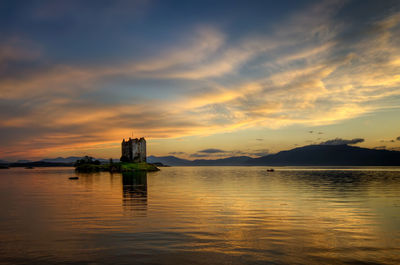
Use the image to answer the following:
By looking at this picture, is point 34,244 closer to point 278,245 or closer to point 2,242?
point 2,242

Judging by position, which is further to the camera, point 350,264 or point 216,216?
point 216,216

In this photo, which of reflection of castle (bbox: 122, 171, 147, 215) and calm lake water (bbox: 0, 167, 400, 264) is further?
reflection of castle (bbox: 122, 171, 147, 215)

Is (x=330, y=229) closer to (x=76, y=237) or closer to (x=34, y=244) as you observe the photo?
(x=76, y=237)

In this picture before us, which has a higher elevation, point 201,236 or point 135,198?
point 201,236

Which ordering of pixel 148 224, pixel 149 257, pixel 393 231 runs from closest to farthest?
1. pixel 149 257
2. pixel 393 231
3. pixel 148 224

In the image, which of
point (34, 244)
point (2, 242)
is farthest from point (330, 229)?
point (2, 242)

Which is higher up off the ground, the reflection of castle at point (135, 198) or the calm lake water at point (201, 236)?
the calm lake water at point (201, 236)

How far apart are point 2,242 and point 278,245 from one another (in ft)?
69.3

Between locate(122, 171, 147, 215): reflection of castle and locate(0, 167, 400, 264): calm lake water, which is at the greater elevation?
locate(0, 167, 400, 264): calm lake water

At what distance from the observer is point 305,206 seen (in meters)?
39.7

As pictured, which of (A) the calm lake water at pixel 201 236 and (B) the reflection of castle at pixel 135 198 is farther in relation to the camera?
(B) the reflection of castle at pixel 135 198

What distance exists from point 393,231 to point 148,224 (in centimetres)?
2299

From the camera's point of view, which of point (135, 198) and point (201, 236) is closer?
point (201, 236)

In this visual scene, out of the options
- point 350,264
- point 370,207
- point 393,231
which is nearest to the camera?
point 350,264
